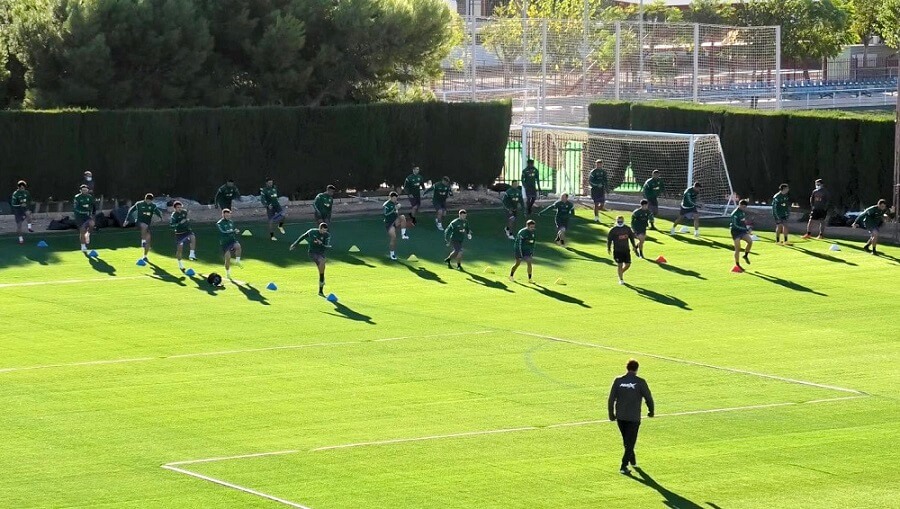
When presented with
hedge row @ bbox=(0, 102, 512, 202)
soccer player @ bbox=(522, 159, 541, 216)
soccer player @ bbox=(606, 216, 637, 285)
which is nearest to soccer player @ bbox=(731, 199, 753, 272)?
soccer player @ bbox=(606, 216, 637, 285)

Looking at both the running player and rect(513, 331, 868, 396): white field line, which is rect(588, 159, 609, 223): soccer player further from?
rect(513, 331, 868, 396): white field line

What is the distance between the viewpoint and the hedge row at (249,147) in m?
45.2

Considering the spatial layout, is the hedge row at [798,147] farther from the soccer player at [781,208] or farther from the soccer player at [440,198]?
the soccer player at [440,198]

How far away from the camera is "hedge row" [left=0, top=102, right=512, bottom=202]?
148ft

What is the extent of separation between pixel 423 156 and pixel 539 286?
53.7 ft

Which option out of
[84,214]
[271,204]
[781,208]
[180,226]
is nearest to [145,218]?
[180,226]

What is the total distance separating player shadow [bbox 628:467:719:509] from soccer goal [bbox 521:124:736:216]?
27086 mm

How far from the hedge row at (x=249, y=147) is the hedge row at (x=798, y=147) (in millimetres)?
6091

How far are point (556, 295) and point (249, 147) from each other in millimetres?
16712

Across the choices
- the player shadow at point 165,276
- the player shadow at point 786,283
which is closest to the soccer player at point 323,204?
the player shadow at point 165,276

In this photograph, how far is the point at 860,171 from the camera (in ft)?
147

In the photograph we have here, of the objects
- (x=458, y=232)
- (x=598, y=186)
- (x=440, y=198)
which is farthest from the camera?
(x=598, y=186)

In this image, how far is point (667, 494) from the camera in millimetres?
19000

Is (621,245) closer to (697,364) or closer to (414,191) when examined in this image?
(697,364)
